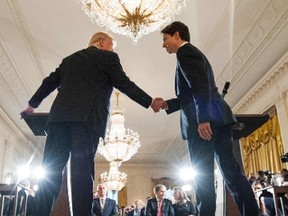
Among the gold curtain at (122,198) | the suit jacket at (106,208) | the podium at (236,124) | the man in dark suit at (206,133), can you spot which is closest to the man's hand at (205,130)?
the man in dark suit at (206,133)

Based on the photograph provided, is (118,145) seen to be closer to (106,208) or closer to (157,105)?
(106,208)

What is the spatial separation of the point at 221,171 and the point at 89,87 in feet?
2.85

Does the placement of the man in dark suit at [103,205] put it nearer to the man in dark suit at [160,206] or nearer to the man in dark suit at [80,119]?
the man in dark suit at [160,206]

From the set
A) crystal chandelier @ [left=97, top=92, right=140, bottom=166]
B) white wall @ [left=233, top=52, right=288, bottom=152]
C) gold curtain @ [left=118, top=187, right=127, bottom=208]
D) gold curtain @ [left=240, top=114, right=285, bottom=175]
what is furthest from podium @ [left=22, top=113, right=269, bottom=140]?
gold curtain @ [left=118, top=187, right=127, bottom=208]

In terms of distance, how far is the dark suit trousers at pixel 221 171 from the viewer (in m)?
1.67

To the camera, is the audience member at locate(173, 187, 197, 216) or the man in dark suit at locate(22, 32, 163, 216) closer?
the man in dark suit at locate(22, 32, 163, 216)

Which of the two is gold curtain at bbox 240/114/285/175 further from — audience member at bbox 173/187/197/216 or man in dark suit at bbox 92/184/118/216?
man in dark suit at bbox 92/184/118/216

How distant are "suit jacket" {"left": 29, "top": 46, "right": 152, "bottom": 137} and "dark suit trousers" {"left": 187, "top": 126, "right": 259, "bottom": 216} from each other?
0.47m

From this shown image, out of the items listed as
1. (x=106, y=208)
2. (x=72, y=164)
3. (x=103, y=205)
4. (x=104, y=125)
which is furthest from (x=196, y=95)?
(x=103, y=205)

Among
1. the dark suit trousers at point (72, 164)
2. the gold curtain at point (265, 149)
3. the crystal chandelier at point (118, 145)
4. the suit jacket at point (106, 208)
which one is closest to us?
the dark suit trousers at point (72, 164)

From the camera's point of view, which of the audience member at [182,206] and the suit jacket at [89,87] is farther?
the audience member at [182,206]

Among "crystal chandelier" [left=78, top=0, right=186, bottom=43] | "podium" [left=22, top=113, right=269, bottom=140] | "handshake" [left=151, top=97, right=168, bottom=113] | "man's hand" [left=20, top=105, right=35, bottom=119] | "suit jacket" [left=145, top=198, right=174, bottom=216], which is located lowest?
"suit jacket" [left=145, top=198, right=174, bottom=216]

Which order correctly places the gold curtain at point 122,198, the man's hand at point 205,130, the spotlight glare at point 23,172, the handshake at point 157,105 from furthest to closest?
the gold curtain at point 122,198 → the spotlight glare at point 23,172 → the handshake at point 157,105 → the man's hand at point 205,130

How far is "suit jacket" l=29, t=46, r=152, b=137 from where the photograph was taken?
69.7 inches
